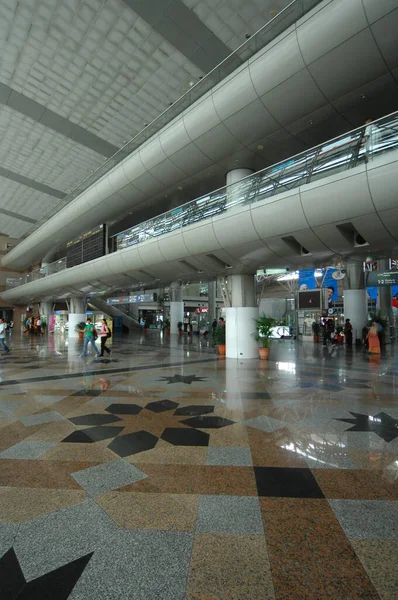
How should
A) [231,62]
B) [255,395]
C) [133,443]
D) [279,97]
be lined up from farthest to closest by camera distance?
[231,62]
[279,97]
[255,395]
[133,443]

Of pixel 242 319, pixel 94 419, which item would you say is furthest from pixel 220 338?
pixel 94 419

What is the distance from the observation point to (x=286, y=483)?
325 centimetres

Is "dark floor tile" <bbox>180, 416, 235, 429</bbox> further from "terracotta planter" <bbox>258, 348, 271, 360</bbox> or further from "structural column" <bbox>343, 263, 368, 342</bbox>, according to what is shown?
"structural column" <bbox>343, 263, 368, 342</bbox>

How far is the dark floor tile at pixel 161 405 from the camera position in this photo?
6137 mm

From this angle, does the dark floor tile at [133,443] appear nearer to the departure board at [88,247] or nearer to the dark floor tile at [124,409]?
the dark floor tile at [124,409]

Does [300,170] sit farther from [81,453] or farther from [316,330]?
[316,330]

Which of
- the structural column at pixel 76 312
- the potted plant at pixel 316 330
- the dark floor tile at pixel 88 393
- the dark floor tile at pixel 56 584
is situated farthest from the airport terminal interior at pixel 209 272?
the structural column at pixel 76 312

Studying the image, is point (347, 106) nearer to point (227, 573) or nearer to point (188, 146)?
point (188, 146)

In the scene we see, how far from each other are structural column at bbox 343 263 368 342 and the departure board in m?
17.2

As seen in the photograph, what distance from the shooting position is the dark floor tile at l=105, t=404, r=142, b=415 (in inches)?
234

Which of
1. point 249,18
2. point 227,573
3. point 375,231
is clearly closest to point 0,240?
point 249,18

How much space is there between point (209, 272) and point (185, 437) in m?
11.1

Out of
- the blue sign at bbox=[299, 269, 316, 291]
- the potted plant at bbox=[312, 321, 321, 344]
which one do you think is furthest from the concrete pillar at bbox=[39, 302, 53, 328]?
the potted plant at bbox=[312, 321, 321, 344]

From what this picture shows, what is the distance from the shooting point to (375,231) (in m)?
8.81
